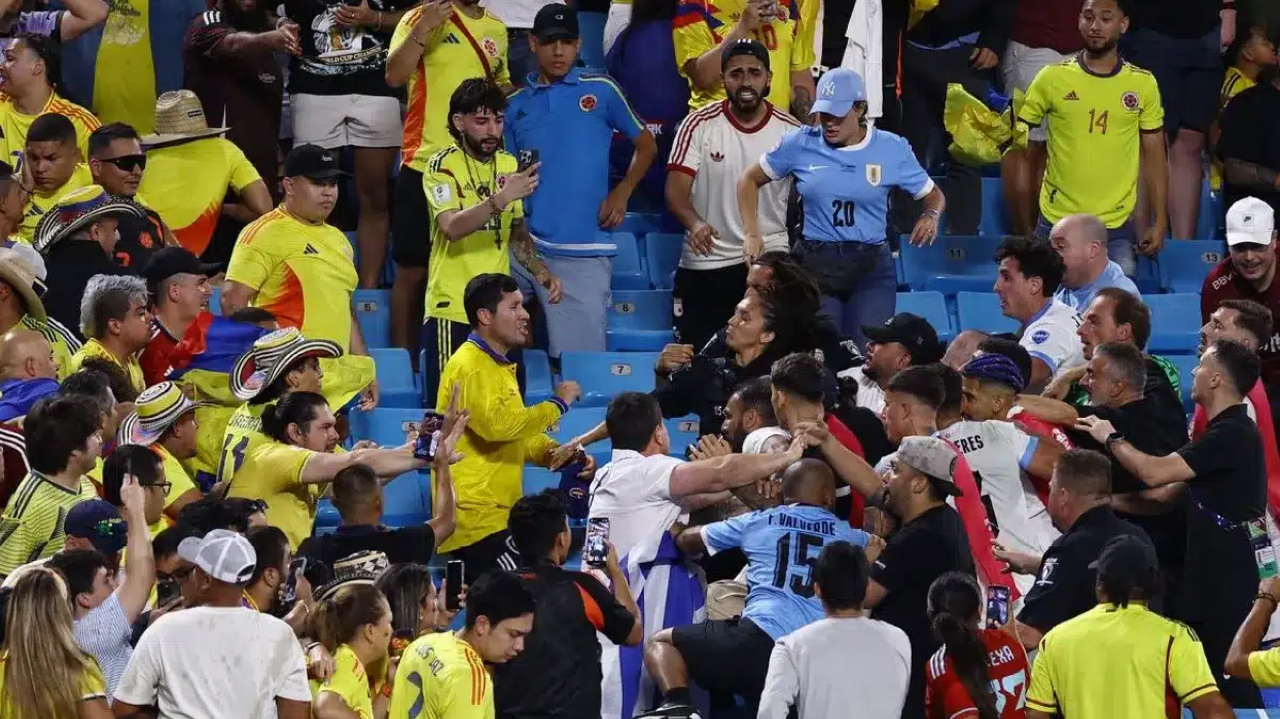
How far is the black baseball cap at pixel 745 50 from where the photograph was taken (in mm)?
11578

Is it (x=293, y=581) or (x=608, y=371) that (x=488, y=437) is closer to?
(x=608, y=371)

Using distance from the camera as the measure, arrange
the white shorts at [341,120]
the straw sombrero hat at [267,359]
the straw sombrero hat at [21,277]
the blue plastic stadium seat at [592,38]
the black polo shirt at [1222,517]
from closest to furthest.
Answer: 1. the straw sombrero hat at [21,277]
2. the straw sombrero hat at [267,359]
3. the black polo shirt at [1222,517]
4. the white shorts at [341,120]
5. the blue plastic stadium seat at [592,38]

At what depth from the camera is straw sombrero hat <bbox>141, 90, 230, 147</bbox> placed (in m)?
11.3

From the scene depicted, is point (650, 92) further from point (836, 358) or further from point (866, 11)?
point (836, 358)

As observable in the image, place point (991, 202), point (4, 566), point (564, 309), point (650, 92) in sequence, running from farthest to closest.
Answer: point (991, 202)
point (650, 92)
point (564, 309)
point (4, 566)

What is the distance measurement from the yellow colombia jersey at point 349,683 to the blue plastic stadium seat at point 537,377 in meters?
3.70

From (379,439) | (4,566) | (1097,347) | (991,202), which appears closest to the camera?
(4,566)

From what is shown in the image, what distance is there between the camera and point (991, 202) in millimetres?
13484

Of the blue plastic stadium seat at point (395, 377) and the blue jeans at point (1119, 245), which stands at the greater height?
the blue jeans at point (1119, 245)

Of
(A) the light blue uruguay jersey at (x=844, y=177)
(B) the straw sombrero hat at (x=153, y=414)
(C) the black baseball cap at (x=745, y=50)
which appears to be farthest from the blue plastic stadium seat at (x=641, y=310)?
(B) the straw sombrero hat at (x=153, y=414)

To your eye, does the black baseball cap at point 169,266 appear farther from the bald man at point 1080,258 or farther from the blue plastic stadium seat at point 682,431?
the bald man at point 1080,258

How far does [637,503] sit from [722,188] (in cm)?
302

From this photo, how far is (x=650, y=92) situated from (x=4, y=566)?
17.8ft

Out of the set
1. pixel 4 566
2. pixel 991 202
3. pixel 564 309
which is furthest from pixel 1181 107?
pixel 4 566
